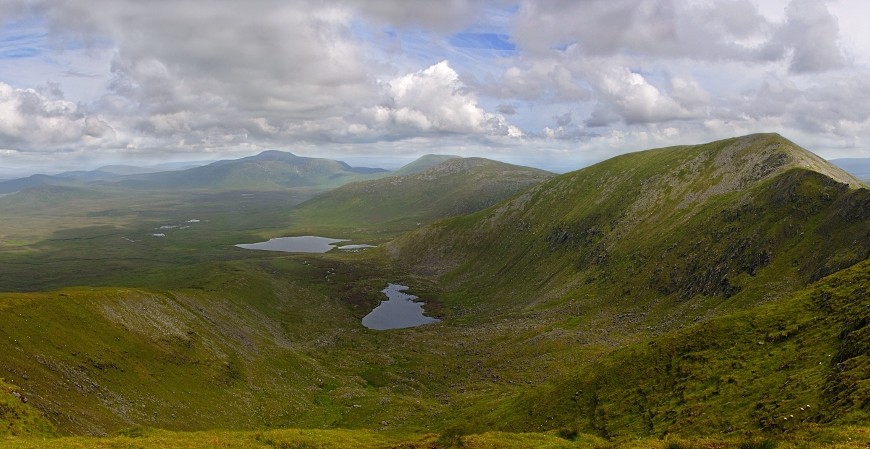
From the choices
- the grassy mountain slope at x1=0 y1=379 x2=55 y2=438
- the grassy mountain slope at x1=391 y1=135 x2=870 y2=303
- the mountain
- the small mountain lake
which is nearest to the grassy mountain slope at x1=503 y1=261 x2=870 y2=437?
the mountain

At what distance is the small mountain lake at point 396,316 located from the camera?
167 meters

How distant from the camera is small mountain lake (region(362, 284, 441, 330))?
16675 centimetres

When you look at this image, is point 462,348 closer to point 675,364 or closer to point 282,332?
point 282,332

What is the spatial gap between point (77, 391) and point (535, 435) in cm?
5493

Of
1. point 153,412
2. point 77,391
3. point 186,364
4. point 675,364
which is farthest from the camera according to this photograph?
point 186,364

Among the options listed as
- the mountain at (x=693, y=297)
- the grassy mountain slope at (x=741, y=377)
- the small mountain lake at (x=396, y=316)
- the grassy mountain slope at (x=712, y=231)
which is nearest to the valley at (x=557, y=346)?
the grassy mountain slope at (x=741, y=377)

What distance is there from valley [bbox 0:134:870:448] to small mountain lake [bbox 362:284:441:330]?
5485mm

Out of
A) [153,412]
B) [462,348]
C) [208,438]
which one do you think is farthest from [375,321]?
[208,438]

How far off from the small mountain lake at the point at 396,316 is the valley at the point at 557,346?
18.0 feet

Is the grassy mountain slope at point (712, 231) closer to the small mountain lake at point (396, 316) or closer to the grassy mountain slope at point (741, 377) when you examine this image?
the small mountain lake at point (396, 316)

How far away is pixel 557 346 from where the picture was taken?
109 meters

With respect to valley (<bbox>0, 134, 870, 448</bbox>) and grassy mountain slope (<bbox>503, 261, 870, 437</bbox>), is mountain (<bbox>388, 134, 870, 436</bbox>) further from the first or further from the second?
valley (<bbox>0, 134, 870, 448</bbox>)

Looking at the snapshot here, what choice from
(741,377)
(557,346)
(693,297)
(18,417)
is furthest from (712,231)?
(18,417)

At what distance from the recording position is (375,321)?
172 meters
